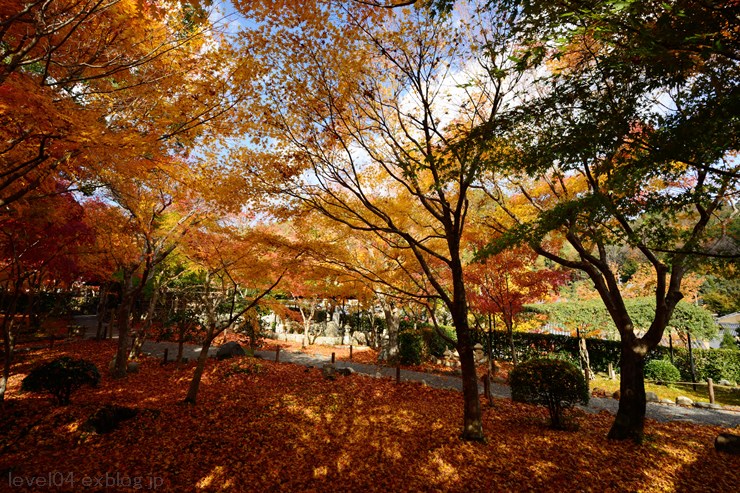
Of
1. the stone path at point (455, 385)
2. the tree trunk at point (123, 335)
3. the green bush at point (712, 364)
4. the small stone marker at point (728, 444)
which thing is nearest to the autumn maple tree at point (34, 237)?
the tree trunk at point (123, 335)

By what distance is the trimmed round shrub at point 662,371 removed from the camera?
1452cm

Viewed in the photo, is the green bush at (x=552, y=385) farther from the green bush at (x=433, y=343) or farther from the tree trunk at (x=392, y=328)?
the green bush at (x=433, y=343)

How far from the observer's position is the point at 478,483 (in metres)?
4.96

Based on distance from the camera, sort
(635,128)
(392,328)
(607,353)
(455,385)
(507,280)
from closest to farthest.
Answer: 1. (635,128)
2. (455,385)
3. (507,280)
4. (607,353)
5. (392,328)

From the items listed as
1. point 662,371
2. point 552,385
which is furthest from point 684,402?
point 552,385

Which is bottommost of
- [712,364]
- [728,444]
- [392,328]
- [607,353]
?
[728,444]

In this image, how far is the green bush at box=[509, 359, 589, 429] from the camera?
7277 mm

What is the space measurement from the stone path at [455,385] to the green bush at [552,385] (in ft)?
11.8

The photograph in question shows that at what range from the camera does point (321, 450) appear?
6.02 m

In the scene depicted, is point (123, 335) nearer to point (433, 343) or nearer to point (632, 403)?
point (632, 403)

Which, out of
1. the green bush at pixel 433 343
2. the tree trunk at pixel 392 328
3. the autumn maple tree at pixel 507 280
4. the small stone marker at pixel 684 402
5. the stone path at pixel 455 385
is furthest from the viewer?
the green bush at pixel 433 343

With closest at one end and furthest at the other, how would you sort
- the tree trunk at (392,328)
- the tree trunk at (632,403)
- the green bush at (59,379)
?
the tree trunk at (632,403)
the green bush at (59,379)
the tree trunk at (392,328)

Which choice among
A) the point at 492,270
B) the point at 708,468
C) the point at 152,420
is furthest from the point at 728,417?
the point at 152,420

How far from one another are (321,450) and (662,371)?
653 inches
